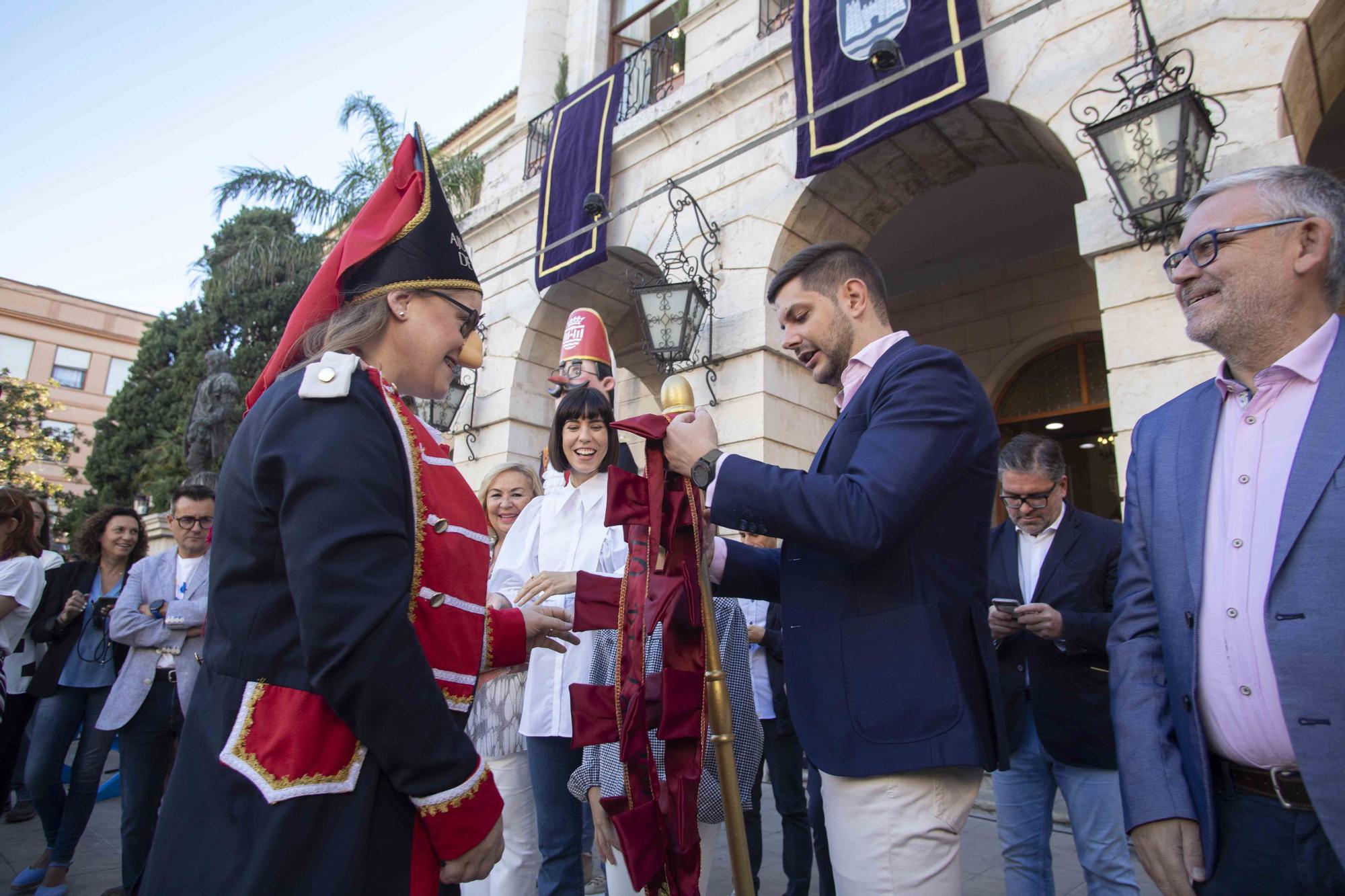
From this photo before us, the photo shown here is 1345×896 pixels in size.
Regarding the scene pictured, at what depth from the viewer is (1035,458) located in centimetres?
327

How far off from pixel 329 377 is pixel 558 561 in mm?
1821

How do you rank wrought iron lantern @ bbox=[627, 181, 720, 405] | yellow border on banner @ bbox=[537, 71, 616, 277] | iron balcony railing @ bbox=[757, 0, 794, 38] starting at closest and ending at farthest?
wrought iron lantern @ bbox=[627, 181, 720, 405], iron balcony railing @ bbox=[757, 0, 794, 38], yellow border on banner @ bbox=[537, 71, 616, 277]

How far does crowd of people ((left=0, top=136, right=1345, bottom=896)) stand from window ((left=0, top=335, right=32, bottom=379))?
45089 millimetres

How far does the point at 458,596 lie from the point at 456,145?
47.5 ft

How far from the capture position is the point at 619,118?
864 centimetres

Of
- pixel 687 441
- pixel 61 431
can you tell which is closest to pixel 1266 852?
pixel 687 441

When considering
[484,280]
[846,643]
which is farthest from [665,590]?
[484,280]

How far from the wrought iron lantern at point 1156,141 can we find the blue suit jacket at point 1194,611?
3.29 meters

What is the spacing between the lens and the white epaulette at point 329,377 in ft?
4.75

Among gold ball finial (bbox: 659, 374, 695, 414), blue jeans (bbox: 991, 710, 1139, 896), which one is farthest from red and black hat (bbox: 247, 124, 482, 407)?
blue jeans (bbox: 991, 710, 1139, 896)

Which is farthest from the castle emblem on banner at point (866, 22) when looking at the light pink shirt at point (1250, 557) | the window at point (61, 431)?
the window at point (61, 431)

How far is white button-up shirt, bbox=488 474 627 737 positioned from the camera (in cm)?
288

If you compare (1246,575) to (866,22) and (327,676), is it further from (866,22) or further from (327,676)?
(866,22)

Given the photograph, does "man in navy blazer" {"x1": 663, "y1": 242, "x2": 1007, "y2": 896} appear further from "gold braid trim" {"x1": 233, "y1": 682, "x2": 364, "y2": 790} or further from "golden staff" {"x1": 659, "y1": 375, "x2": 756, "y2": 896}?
"gold braid trim" {"x1": 233, "y1": 682, "x2": 364, "y2": 790}
